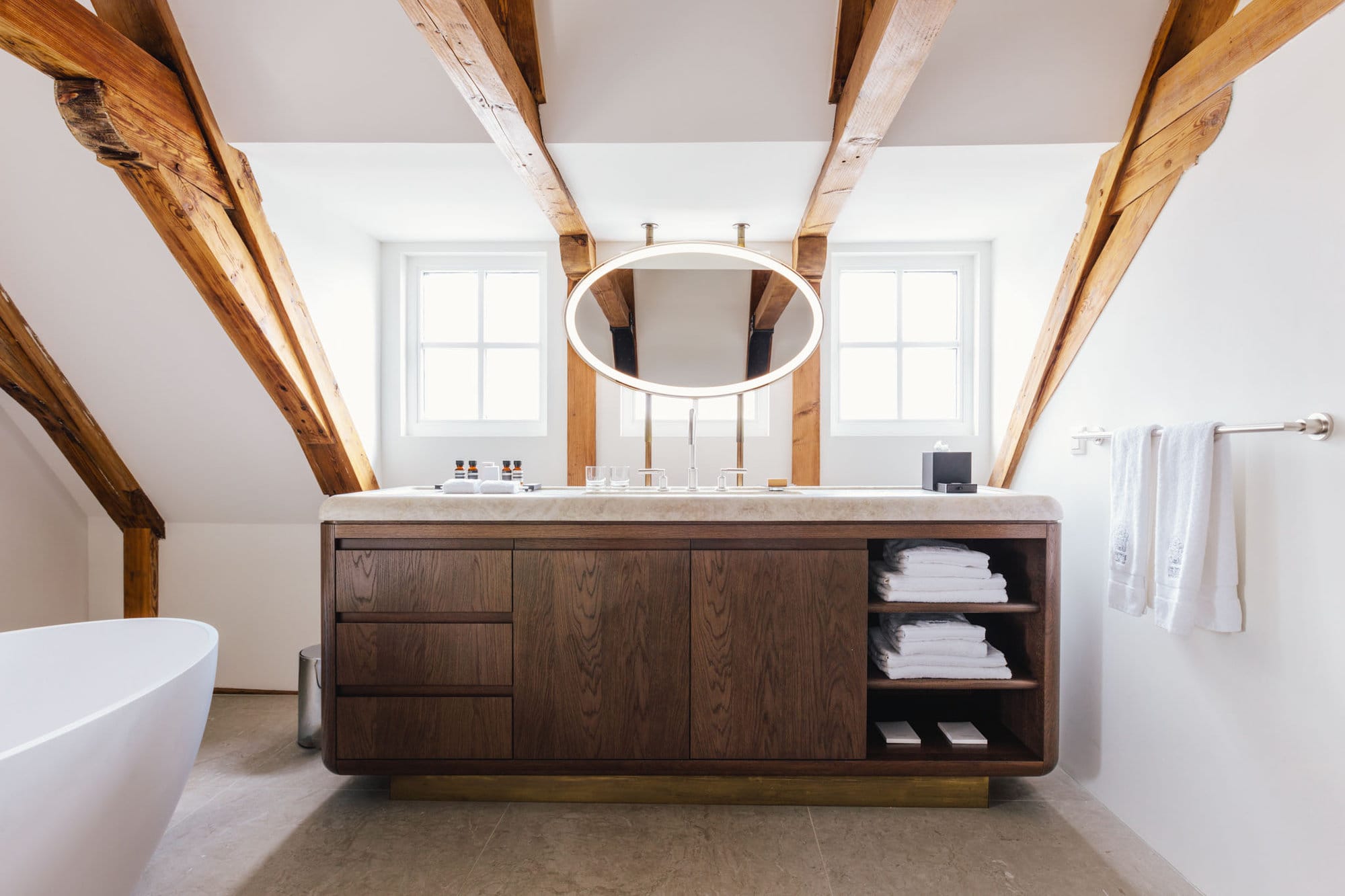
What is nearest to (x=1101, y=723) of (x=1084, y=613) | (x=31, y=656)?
(x=1084, y=613)

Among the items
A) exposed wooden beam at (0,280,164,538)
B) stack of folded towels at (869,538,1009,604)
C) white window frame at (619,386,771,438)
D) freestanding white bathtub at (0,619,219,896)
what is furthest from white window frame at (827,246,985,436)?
exposed wooden beam at (0,280,164,538)

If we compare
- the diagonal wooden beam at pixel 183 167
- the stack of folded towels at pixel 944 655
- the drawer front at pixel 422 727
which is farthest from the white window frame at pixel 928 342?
the diagonal wooden beam at pixel 183 167

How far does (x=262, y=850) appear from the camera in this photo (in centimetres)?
173

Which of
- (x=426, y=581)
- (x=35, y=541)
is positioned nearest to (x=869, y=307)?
(x=426, y=581)

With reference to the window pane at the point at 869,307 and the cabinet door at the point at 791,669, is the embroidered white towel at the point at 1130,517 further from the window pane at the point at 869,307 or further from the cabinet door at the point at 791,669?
the window pane at the point at 869,307

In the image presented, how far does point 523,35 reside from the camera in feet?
5.90

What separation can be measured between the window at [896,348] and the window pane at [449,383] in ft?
5.06

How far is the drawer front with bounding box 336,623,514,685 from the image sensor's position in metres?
1.90

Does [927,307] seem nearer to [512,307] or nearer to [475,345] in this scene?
[512,307]

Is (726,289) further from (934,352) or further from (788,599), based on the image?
(788,599)

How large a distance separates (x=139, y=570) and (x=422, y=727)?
1.79m

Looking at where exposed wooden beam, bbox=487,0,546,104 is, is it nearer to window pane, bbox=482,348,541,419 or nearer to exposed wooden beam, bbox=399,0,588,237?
exposed wooden beam, bbox=399,0,588,237

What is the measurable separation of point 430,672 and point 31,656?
1031 mm

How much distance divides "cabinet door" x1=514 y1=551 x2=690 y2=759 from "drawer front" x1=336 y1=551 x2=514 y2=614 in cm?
7
